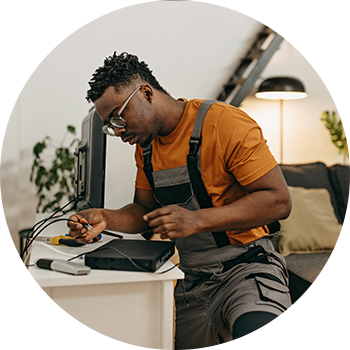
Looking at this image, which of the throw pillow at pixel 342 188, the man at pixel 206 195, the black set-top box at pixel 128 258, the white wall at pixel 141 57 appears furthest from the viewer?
the white wall at pixel 141 57

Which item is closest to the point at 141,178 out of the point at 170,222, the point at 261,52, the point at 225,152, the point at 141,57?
the point at 225,152

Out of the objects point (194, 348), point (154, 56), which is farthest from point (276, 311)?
point (154, 56)

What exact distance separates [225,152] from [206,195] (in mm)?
162

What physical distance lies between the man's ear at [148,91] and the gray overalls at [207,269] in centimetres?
18

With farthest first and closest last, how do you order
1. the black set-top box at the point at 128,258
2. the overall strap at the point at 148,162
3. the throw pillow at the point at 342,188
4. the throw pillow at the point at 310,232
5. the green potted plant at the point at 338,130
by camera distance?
1. the green potted plant at the point at 338,130
2. the throw pillow at the point at 342,188
3. the throw pillow at the point at 310,232
4. the overall strap at the point at 148,162
5. the black set-top box at the point at 128,258

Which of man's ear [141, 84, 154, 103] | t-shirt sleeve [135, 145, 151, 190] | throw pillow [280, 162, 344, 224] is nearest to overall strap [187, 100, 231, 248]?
man's ear [141, 84, 154, 103]

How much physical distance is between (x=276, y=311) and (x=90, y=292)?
0.49 metres

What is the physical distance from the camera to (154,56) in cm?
279

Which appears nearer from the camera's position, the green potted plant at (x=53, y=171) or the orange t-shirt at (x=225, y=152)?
the orange t-shirt at (x=225, y=152)

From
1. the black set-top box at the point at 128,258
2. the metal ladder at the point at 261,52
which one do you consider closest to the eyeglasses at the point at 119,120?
the black set-top box at the point at 128,258

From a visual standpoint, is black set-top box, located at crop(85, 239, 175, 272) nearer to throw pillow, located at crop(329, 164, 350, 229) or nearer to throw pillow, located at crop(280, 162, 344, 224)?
throw pillow, located at crop(280, 162, 344, 224)

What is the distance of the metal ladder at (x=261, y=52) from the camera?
8.77 ft

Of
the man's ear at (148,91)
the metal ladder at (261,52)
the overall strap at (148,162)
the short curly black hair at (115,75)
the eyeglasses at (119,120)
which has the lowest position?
the overall strap at (148,162)

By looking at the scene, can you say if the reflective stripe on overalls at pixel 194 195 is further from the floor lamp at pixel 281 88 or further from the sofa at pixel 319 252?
the floor lamp at pixel 281 88
